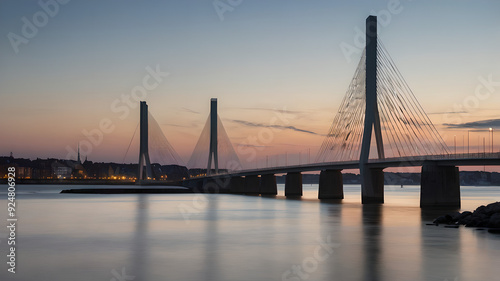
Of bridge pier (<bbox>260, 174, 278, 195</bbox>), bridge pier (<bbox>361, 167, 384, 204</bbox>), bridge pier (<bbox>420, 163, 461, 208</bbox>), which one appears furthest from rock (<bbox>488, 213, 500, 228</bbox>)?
bridge pier (<bbox>260, 174, 278, 195</bbox>)

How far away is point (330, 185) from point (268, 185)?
34.1 metres

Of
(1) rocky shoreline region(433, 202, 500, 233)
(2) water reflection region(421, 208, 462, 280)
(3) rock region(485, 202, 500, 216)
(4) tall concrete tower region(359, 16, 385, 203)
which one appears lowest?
(2) water reflection region(421, 208, 462, 280)

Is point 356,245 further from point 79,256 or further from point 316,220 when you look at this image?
point 316,220

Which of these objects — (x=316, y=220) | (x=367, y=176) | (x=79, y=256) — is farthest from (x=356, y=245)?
(x=367, y=176)

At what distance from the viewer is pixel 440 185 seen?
63031 mm

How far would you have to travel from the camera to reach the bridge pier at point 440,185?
62750mm

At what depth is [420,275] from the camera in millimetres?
20625

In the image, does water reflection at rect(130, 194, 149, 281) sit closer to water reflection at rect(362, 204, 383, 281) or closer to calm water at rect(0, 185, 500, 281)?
calm water at rect(0, 185, 500, 281)

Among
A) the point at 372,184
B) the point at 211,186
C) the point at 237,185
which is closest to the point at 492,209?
the point at 372,184

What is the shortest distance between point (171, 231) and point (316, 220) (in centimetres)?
1402

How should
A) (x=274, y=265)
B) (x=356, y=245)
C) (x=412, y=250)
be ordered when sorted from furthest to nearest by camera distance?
(x=356, y=245)
(x=412, y=250)
(x=274, y=265)

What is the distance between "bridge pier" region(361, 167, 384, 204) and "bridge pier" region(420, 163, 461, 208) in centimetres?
745

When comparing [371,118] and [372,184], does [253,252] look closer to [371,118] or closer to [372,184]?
[371,118]

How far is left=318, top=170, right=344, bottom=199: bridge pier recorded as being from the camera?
90688mm
